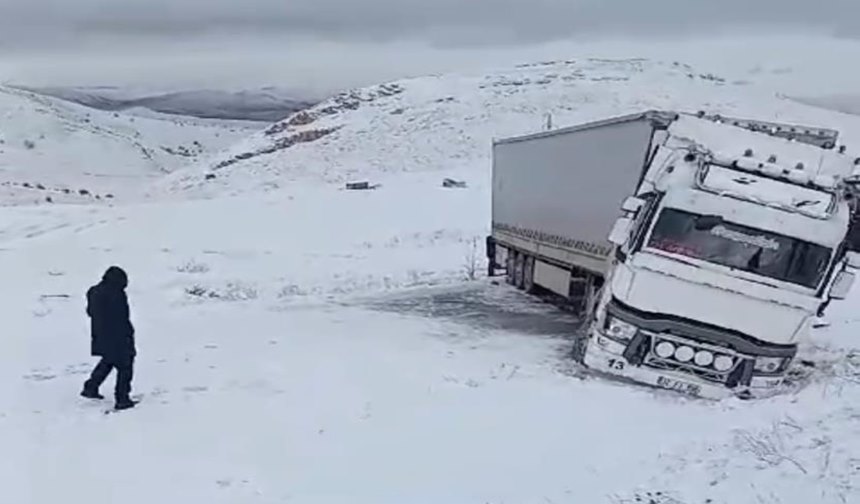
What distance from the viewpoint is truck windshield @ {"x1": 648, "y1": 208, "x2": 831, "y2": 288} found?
13117 millimetres

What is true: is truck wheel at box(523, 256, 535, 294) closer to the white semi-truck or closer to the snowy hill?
the white semi-truck

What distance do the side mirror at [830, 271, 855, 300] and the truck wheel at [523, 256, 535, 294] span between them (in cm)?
1038

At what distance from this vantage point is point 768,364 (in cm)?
1329

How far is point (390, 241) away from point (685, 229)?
2589 cm

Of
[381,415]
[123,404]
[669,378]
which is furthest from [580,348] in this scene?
[123,404]

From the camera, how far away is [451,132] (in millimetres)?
96312

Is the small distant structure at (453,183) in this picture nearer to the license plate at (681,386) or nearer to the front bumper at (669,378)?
the front bumper at (669,378)

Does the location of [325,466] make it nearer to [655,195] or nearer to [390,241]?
[655,195]

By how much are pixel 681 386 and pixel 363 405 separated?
3.83 m

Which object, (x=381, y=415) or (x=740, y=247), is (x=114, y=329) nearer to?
(x=381, y=415)

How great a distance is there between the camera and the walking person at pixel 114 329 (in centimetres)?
1162

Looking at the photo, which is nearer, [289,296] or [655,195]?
[655,195]

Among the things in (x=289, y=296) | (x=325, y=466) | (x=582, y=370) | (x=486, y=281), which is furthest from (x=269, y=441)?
(x=486, y=281)

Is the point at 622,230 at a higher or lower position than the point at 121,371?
higher
